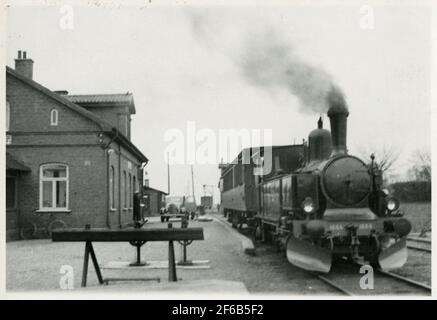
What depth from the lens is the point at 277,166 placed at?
13.7 meters

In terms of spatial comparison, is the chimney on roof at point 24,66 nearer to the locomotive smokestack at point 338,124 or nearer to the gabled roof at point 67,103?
the gabled roof at point 67,103

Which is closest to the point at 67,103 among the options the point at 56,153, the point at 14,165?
the point at 56,153

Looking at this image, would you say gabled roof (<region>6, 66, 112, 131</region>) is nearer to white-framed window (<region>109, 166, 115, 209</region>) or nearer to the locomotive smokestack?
white-framed window (<region>109, 166, 115, 209</region>)

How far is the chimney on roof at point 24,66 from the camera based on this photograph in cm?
2148

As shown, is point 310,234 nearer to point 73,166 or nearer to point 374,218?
point 374,218

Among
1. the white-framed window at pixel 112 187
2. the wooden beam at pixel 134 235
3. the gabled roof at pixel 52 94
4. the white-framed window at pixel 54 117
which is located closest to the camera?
the wooden beam at pixel 134 235

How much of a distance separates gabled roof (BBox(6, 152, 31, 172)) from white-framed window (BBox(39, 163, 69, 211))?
2.06 feet

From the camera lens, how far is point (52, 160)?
18.8 m

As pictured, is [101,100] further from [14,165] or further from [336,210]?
[336,210]

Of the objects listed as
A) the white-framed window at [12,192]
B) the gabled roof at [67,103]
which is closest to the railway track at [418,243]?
the gabled roof at [67,103]

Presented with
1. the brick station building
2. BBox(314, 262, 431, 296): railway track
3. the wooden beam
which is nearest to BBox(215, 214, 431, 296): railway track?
BBox(314, 262, 431, 296): railway track

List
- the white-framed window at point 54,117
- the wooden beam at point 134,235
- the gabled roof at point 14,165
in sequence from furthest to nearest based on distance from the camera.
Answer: the white-framed window at point 54,117
the gabled roof at point 14,165
the wooden beam at point 134,235

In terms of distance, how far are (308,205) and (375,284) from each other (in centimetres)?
187

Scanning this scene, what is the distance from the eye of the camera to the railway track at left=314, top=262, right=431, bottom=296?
27.6ft
